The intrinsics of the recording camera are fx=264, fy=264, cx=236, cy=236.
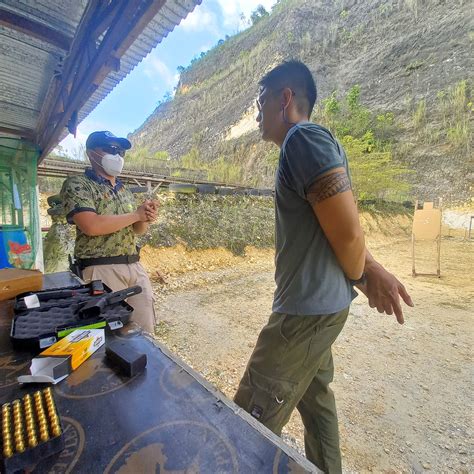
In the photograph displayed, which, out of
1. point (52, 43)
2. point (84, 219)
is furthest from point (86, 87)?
point (84, 219)

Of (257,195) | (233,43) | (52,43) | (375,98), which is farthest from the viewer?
(233,43)

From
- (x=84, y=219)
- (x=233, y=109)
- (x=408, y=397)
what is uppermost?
(x=233, y=109)

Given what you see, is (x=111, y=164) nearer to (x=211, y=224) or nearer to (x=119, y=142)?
(x=119, y=142)

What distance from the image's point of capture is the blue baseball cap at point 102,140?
1824 millimetres

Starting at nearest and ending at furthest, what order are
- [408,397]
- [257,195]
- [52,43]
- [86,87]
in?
[52,43] < [86,87] < [408,397] < [257,195]

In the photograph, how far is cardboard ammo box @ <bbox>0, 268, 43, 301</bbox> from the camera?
1286mm

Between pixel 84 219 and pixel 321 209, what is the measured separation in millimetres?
1328

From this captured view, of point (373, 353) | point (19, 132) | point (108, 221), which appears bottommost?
point (373, 353)

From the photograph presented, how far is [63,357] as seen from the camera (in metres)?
0.72

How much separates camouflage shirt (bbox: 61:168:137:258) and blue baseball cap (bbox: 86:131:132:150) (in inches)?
7.2

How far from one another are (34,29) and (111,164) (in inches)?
38.3

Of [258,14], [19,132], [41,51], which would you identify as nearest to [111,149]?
[41,51]

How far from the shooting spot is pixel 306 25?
3180 cm

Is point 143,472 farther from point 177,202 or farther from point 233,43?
point 233,43
